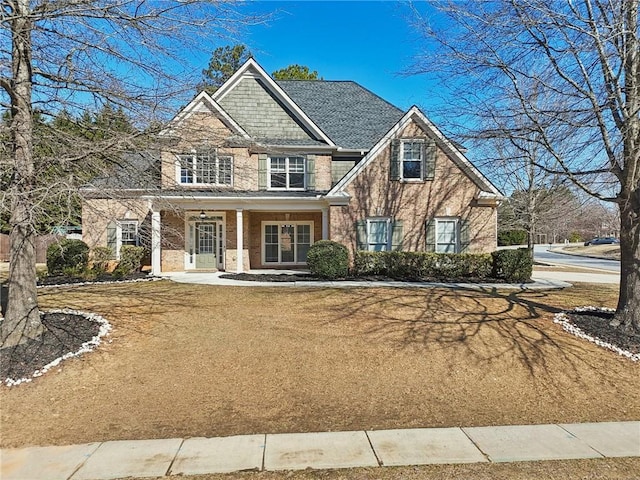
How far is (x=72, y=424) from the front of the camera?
15.7ft

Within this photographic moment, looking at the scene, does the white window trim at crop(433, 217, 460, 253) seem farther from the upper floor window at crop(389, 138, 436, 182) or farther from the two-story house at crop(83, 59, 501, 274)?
the upper floor window at crop(389, 138, 436, 182)

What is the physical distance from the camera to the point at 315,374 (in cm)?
623

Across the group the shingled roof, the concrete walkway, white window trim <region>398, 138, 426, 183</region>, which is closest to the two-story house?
white window trim <region>398, 138, 426, 183</region>

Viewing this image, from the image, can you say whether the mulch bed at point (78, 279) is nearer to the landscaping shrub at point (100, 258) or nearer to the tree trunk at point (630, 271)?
the landscaping shrub at point (100, 258)

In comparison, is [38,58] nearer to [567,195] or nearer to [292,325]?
[292,325]

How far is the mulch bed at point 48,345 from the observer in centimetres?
599

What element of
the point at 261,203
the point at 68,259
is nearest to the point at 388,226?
the point at 261,203

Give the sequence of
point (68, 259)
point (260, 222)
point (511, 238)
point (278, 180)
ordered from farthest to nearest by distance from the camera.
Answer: point (511, 238), point (260, 222), point (278, 180), point (68, 259)

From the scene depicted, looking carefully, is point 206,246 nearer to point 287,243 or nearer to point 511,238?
point 287,243

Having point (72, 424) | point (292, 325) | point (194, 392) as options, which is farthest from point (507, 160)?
point (72, 424)

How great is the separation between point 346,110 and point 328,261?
429 inches

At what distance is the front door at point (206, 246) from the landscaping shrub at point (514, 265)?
1163 centimetres

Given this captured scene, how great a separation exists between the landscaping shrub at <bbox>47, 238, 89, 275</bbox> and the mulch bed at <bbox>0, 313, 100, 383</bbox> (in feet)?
26.0

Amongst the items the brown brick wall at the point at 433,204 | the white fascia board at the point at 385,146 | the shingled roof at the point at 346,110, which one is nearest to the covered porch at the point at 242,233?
the white fascia board at the point at 385,146
